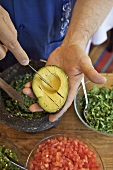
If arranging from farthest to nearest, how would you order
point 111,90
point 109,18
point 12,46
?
point 109,18, point 111,90, point 12,46

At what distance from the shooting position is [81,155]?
3.61ft

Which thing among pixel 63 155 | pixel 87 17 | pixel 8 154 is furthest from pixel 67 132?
pixel 87 17

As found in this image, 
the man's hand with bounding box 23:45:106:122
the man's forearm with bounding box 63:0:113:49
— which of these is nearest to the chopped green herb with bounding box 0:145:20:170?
the man's hand with bounding box 23:45:106:122

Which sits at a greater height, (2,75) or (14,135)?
(2,75)

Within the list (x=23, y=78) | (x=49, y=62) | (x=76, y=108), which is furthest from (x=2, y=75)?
(x=76, y=108)

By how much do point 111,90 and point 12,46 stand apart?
0.56 meters

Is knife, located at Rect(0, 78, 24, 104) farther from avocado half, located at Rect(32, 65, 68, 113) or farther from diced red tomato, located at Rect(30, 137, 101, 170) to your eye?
diced red tomato, located at Rect(30, 137, 101, 170)

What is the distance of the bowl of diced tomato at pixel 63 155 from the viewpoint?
1.06 meters

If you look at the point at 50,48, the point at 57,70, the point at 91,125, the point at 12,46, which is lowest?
the point at 91,125

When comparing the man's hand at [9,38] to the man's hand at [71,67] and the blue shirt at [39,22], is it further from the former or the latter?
the blue shirt at [39,22]

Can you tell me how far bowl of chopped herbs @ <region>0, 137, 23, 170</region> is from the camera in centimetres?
106

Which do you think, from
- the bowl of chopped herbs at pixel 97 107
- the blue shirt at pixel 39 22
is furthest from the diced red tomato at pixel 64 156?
the blue shirt at pixel 39 22

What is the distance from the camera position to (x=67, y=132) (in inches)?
47.4

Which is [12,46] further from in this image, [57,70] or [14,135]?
[14,135]
